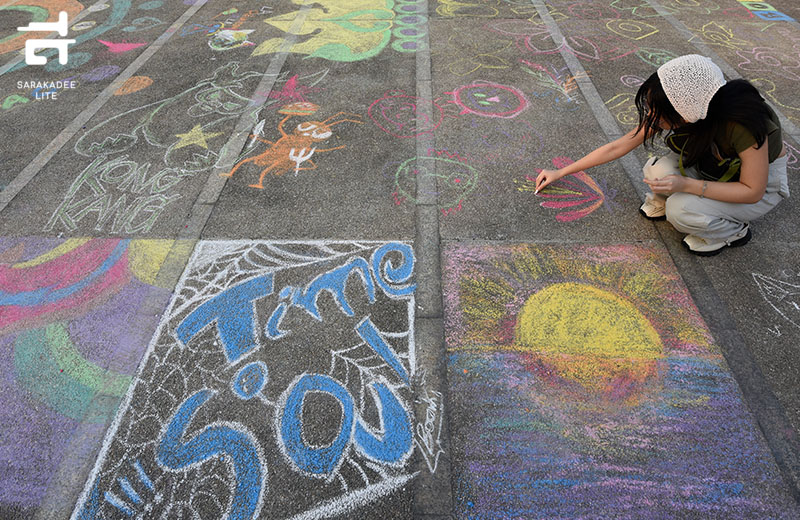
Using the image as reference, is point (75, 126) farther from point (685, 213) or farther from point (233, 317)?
point (685, 213)

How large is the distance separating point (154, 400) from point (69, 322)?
0.83m

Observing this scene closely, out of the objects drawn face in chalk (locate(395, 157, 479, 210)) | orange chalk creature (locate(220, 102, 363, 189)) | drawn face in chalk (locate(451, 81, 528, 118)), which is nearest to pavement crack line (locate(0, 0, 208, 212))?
orange chalk creature (locate(220, 102, 363, 189))

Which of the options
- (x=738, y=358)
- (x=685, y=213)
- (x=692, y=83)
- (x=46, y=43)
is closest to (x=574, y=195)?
(x=685, y=213)

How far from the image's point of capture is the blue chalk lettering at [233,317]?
2312 millimetres

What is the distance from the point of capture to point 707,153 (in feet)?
8.05

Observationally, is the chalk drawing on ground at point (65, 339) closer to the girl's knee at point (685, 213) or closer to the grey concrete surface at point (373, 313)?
the grey concrete surface at point (373, 313)

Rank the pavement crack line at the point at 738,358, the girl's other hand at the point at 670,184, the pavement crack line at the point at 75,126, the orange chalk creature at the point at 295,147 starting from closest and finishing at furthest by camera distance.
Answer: the pavement crack line at the point at 738,358 → the girl's other hand at the point at 670,184 → the pavement crack line at the point at 75,126 → the orange chalk creature at the point at 295,147

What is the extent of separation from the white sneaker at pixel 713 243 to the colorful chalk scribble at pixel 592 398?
0.20m

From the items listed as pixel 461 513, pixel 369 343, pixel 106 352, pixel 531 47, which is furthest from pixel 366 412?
pixel 531 47

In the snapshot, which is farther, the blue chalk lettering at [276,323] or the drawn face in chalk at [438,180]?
the drawn face in chalk at [438,180]

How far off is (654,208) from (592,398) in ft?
5.01

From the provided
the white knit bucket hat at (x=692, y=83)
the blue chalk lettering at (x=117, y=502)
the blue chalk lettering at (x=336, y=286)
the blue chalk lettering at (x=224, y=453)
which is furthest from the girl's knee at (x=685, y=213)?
the blue chalk lettering at (x=117, y=502)

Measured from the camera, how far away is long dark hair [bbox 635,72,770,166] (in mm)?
2078

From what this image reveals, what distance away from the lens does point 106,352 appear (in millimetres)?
2293
